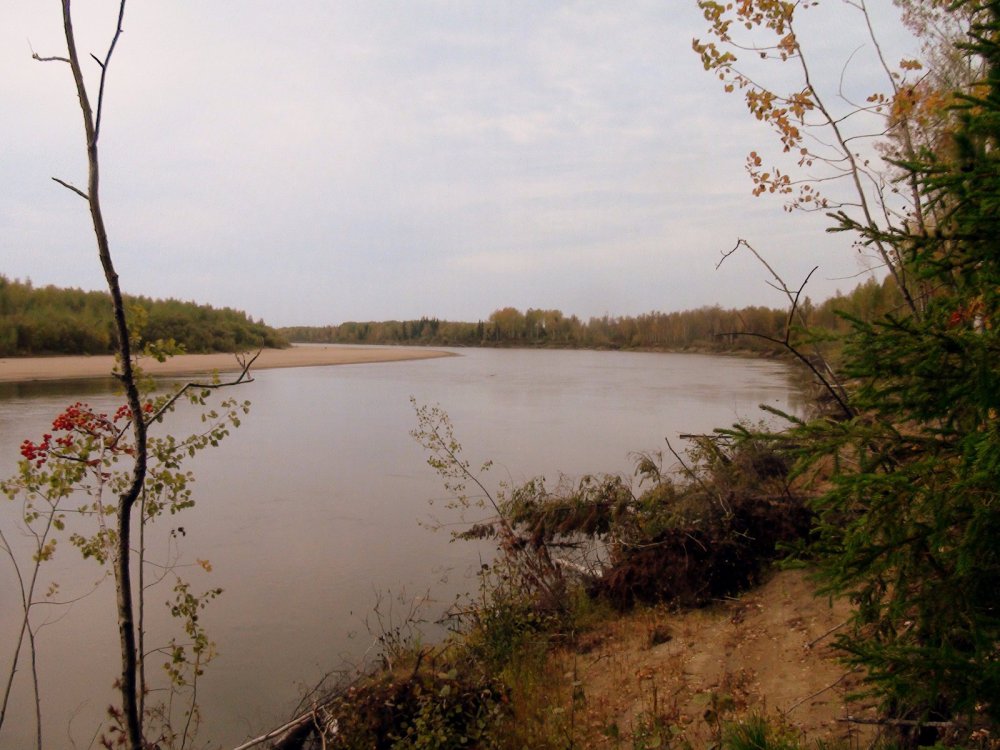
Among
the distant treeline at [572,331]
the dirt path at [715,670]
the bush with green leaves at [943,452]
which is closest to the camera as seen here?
the bush with green leaves at [943,452]

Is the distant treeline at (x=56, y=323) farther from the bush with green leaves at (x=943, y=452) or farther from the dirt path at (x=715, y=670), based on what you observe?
the bush with green leaves at (x=943, y=452)

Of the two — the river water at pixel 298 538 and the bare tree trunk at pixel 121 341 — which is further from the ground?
the bare tree trunk at pixel 121 341

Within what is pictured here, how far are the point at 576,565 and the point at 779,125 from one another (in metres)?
3.64

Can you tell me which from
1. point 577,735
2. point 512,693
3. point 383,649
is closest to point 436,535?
point 383,649

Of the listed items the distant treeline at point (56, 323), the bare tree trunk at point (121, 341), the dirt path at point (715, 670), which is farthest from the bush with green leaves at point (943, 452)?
the distant treeline at point (56, 323)

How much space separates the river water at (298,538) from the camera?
13.3ft

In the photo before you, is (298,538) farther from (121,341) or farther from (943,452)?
(943,452)

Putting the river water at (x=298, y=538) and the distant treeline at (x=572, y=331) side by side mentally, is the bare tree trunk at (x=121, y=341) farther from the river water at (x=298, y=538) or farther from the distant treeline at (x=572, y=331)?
the distant treeline at (x=572, y=331)

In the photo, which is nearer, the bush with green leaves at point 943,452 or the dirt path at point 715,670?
the bush with green leaves at point 943,452

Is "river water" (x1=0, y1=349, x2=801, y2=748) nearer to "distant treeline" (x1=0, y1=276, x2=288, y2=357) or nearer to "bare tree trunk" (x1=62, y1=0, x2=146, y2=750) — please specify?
"bare tree trunk" (x1=62, y1=0, x2=146, y2=750)

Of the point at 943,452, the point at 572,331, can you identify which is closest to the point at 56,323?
the point at 943,452

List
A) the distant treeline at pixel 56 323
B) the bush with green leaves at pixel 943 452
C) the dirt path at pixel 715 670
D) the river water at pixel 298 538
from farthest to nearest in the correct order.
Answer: the distant treeline at pixel 56 323, the river water at pixel 298 538, the dirt path at pixel 715 670, the bush with green leaves at pixel 943 452

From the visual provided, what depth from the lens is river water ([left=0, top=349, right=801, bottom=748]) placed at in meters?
4.06

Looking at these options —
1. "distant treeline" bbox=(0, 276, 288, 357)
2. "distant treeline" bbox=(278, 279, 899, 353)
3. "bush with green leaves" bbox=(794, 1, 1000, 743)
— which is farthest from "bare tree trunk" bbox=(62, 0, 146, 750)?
"distant treeline" bbox=(278, 279, 899, 353)
